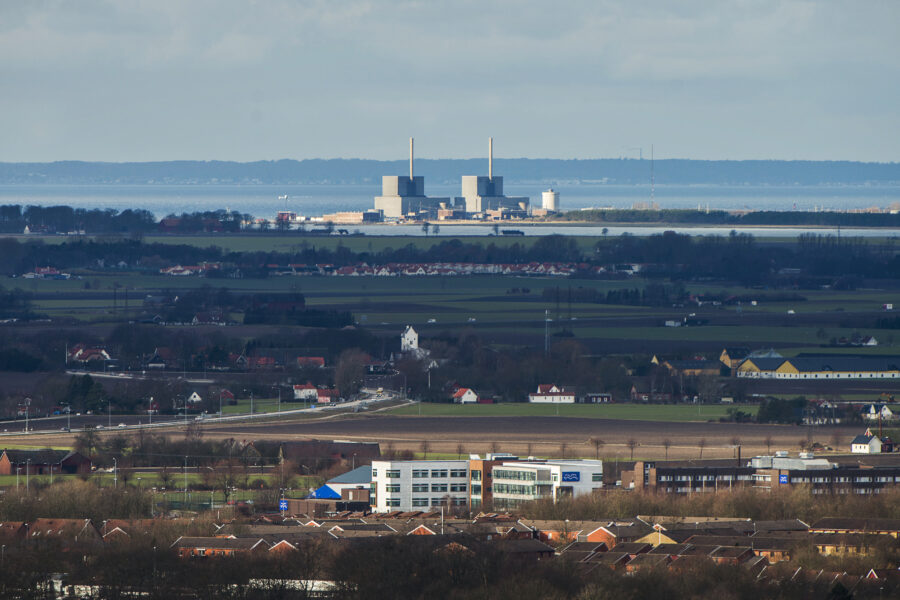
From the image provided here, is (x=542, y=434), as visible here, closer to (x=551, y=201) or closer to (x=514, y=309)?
(x=514, y=309)

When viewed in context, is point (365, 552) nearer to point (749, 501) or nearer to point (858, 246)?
point (749, 501)

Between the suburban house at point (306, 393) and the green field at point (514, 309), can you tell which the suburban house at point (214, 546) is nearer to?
the green field at point (514, 309)

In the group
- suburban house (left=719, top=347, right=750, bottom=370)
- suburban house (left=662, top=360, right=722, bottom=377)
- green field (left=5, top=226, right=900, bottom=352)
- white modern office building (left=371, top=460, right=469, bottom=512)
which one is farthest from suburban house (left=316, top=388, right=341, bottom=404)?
white modern office building (left=371, top=460, right=469, bottom=512)

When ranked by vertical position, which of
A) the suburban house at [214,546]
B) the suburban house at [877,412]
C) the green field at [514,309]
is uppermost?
the suburban house at [214,546]

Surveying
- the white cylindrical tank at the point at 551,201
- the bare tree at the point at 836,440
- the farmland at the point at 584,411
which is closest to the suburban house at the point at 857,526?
the bare tree at the point at 836,440

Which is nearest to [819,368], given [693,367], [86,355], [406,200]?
[693,367]
